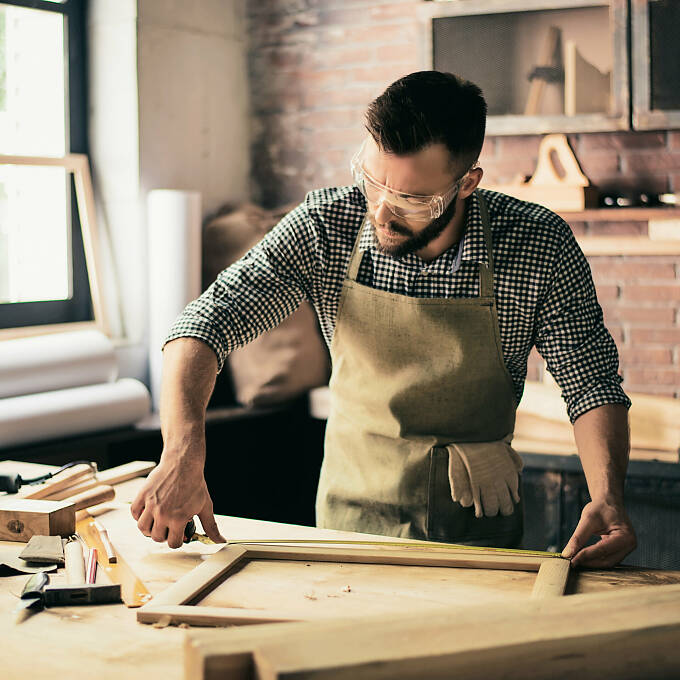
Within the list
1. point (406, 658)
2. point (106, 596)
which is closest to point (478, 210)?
point (106, 596)

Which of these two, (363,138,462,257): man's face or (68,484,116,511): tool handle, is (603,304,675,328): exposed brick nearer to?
(363,138,462,257): man's face

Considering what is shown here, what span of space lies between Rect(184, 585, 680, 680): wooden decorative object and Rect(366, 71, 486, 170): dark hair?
3.84ft

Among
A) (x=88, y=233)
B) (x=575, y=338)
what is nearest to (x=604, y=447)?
(x=575, y=338)

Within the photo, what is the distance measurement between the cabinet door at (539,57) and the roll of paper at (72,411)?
1734mm

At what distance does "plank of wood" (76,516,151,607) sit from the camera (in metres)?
1.50

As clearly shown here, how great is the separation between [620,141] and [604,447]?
2.12 meters

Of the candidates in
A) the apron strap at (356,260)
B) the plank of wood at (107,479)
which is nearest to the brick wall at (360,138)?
the apron strap at (356,260)

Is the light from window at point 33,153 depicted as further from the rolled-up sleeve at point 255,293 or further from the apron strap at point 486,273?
the apron strap at point 486,273

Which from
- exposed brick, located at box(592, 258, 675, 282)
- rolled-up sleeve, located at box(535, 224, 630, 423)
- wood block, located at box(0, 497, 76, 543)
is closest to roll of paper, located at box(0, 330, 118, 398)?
wood block, located at box(0, 497, 76, 543)

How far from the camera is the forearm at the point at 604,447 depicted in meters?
1.84

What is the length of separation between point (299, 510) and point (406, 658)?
3.16 metres

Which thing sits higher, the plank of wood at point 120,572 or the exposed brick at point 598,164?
the exposed brick at point 598,164

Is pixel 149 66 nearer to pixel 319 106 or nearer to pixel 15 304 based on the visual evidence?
pixel 319 106

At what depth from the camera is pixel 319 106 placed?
4.24 metres
